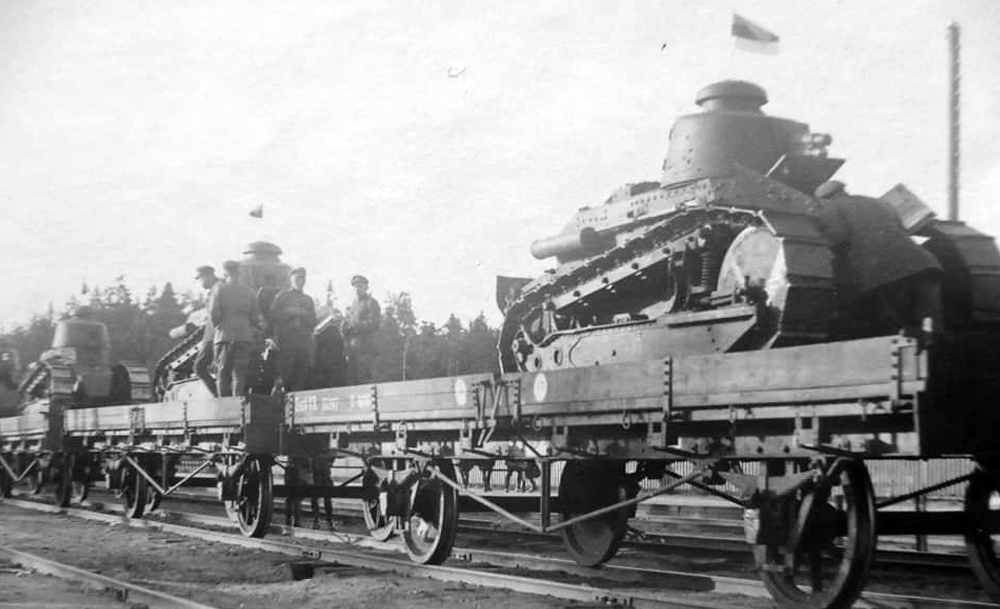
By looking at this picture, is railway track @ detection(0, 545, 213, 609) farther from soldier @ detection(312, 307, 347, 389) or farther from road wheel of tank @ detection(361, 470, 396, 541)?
soldier @ detection(312, 307, 347, 389)

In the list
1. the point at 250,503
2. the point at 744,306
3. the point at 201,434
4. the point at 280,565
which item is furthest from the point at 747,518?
the point at 201,434

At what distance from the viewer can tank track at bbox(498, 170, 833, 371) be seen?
28.5ft

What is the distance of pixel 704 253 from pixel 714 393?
4070 mm

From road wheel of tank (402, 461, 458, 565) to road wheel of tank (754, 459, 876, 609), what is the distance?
3357 mm

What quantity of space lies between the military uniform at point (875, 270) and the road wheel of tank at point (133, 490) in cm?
929

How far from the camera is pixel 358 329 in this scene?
13453 mm

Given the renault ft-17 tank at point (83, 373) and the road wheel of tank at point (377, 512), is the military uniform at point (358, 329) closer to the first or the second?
the road wheel of tank at point (377, 512)

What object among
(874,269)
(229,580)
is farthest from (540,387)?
(874,269)

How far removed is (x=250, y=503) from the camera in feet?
39.3

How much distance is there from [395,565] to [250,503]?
324 centimetres

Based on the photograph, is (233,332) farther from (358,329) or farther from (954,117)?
(954,117)

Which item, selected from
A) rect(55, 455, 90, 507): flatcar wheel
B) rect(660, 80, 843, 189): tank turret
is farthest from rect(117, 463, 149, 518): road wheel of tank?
rect(660, 80, 843, 189): tank turret

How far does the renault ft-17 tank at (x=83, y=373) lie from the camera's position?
1811 centimetres

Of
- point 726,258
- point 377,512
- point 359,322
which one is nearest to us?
point 726,258
